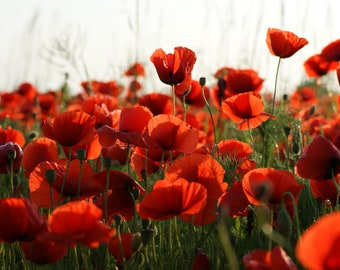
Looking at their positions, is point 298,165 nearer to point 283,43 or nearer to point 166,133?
point 166,133

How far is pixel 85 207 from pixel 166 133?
2.30 feet

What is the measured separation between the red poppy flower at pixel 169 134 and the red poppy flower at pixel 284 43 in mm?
583

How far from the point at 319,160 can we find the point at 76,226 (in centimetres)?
59

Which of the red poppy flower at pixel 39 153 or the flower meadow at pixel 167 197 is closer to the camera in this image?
the flower meadow at pixel 167 197

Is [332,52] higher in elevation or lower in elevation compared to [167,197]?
higher

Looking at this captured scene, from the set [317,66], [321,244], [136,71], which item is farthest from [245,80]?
[321,244]

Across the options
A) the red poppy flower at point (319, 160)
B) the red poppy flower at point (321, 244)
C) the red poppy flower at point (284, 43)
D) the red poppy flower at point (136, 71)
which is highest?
the red poppy flower at point (284, 43)

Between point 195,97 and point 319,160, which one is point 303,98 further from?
point 319,160

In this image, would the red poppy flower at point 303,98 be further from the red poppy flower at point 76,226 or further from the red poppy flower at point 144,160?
the red poppy flower at point 76,226

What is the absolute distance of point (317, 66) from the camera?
3.61 meters

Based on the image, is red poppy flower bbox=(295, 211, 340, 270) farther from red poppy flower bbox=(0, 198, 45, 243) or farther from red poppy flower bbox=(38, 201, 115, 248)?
red poppy flower bbox=(0, 198, 45, 243)

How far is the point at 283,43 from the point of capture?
2.43 meters

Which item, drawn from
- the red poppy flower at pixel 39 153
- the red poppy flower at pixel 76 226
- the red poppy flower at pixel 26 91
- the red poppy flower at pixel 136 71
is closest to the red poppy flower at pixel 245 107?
the red poppy flower at pixel 39 153

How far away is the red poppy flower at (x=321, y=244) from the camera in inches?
34.1
